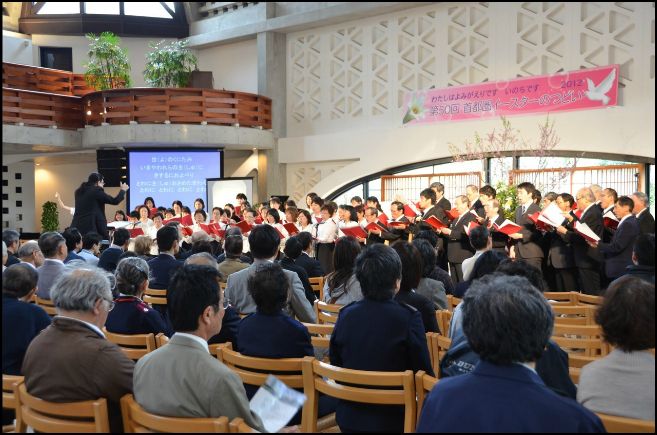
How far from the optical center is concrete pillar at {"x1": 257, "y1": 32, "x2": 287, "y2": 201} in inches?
599

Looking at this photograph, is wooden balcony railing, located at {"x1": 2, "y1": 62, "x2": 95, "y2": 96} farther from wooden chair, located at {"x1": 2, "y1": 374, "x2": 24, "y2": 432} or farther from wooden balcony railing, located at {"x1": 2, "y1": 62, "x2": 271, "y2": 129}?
wooden chair, located at {"x1": 2, "y1": 374, "x2": 24, "y2": 432}

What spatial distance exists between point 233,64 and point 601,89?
30.6 ft

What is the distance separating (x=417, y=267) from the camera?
11.7 feet

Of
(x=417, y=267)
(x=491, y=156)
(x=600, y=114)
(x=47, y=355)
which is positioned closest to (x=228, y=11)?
(x=491, y=156)

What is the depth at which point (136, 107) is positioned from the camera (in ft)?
46.7

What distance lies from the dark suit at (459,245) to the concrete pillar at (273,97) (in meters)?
7.59

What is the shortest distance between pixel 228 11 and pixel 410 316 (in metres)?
15.2

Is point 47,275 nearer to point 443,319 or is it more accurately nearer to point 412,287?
point 412,287

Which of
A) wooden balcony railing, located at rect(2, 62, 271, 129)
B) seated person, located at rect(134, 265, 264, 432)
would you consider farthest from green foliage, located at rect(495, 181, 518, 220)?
wooden balcony railing, located at rect(2, 62, 271, 129)

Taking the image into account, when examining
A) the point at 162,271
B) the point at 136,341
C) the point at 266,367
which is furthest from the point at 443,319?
the point at 162,271

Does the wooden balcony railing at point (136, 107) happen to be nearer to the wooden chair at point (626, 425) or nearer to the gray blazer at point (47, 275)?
the gray blazer at point (47, 275)

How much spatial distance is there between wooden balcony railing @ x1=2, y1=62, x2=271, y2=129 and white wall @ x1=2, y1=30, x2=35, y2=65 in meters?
2.07

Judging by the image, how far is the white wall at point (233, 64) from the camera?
1618 cm

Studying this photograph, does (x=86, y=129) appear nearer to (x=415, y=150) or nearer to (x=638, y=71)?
(x=415, y=150)
